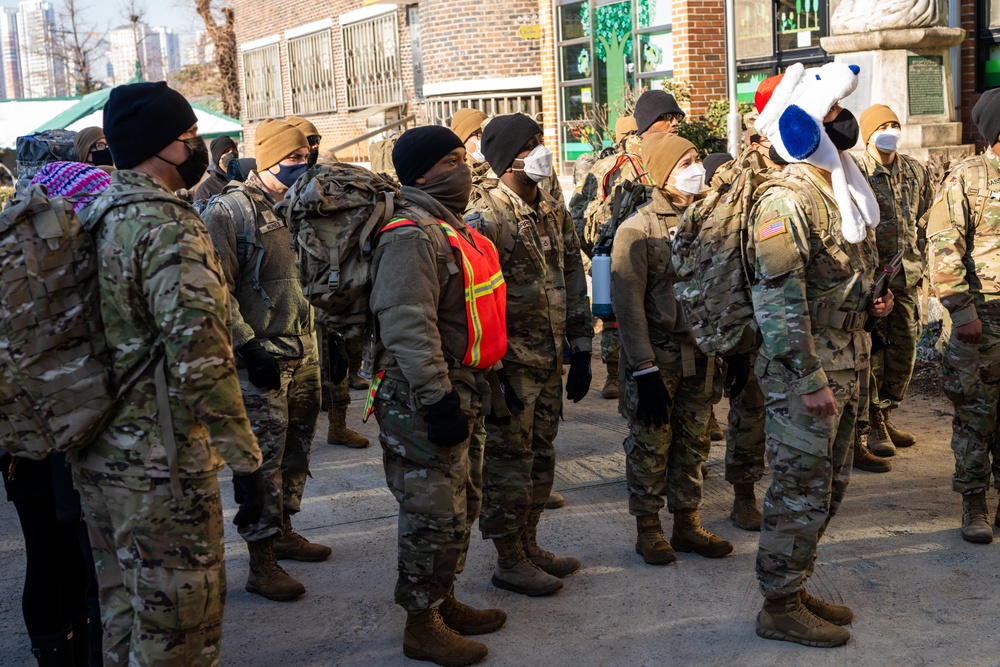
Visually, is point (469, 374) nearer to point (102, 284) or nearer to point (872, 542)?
point (102, 284)

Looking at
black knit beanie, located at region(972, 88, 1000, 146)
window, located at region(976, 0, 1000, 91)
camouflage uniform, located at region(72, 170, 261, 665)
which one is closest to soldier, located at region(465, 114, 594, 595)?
camouflage uniform, located at region(72, 170, 261, 665)

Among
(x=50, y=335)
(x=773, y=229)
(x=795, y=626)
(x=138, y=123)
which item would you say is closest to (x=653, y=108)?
(x=773, y=229)

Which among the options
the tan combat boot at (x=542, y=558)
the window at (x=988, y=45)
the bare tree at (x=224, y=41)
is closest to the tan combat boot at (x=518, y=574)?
the tan combat boot at (x=542, y=558)

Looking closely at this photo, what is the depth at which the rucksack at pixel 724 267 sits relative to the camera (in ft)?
13.9

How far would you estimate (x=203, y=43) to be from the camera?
112ft

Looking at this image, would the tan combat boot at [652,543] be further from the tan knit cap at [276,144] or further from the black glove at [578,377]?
the tan knit cap at [276,144]

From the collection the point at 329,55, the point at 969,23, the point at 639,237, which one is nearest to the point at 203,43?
the point at 329,55

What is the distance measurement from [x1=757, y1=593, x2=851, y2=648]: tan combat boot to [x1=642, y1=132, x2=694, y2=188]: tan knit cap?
203 centimetres

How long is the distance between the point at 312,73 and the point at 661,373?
23.0 metres

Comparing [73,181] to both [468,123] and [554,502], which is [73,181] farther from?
[468,123]

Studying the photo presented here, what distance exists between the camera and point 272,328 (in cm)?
492

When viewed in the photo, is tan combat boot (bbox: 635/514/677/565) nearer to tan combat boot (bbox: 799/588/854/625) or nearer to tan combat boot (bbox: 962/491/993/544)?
tan combat boot (bbox: 799/588/854/625)

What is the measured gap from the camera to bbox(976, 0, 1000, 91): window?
10578 millimetres

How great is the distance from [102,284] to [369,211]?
3.70ft
